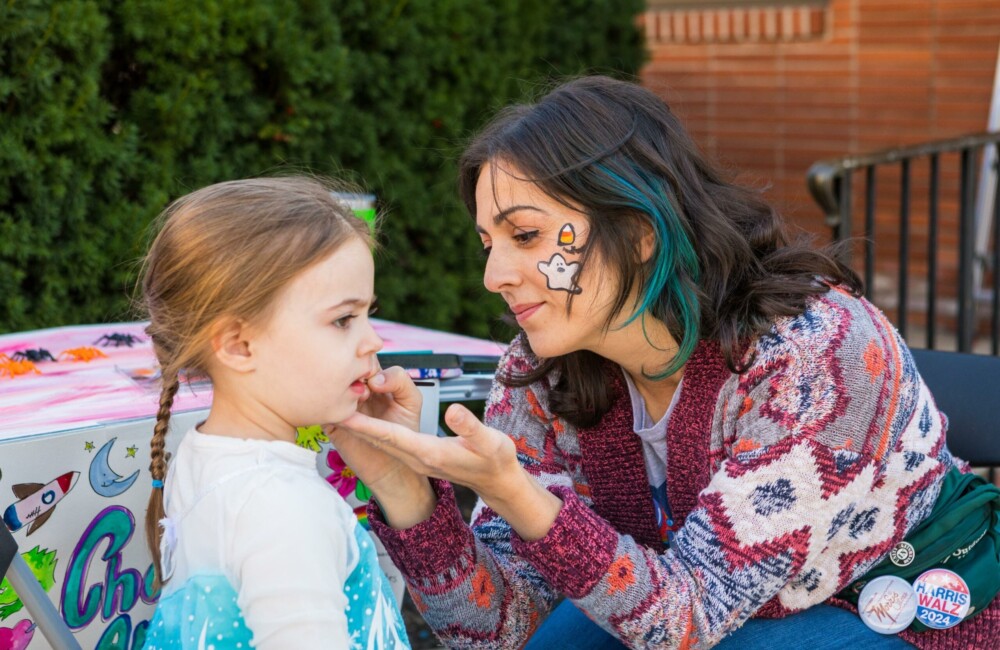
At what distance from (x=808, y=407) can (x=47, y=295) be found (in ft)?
6.40

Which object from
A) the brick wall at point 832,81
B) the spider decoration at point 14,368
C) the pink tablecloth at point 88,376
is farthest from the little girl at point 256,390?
the brick wall at point 832,81

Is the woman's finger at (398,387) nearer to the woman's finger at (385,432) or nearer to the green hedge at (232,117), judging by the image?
the woman's finger at (385,432)

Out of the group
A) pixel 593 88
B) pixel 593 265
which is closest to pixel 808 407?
pixel 593 265

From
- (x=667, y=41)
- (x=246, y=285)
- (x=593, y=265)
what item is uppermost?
(x=246, y=285)

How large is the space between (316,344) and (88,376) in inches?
31.0

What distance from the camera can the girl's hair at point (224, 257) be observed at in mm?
1542

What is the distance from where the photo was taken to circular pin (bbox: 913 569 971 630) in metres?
1.92

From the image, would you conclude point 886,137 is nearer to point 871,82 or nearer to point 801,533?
point 871,82

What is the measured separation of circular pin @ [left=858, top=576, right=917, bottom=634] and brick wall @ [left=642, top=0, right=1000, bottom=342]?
416 centimetres

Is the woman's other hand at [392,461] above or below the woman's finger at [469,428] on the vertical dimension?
below

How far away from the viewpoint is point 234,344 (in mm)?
1571

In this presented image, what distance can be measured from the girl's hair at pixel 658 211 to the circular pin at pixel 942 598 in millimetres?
486

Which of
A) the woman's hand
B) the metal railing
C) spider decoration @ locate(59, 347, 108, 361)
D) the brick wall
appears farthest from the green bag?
the brick wall

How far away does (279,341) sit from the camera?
1550mm
